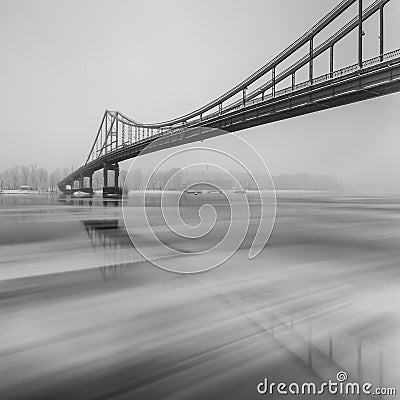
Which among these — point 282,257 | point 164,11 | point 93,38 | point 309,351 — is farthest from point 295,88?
point 309,351

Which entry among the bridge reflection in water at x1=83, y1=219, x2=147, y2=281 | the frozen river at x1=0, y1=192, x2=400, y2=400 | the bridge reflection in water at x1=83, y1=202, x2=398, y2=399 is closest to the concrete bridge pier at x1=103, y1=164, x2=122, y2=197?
the bridge reflection in water at x1=83, y1=219, x2=147, y2=281

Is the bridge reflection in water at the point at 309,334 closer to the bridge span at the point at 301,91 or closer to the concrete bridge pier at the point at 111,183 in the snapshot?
the bridge span at the point at 301,91

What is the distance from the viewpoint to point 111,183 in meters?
14.2

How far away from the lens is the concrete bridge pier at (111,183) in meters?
13.7

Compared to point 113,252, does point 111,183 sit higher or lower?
higher

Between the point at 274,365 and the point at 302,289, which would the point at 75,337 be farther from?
the point at 302,289

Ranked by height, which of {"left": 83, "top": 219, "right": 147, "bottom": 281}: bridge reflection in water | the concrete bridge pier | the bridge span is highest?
the bridge span

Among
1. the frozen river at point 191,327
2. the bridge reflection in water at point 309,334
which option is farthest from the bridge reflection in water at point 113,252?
the bridge reflection in water at point 309,334

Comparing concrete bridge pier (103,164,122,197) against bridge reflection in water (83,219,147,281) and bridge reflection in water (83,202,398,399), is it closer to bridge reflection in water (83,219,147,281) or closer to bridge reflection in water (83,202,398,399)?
bridge reflection in water (83,219,147,281)

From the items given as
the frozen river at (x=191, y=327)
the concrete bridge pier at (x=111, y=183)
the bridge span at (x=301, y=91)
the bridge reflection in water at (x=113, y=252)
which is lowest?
the bridge reflection in water at (x=113, y=252)

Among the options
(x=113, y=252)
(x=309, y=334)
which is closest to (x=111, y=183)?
(x=113, y=252)

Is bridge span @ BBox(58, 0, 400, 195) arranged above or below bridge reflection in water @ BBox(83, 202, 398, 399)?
above

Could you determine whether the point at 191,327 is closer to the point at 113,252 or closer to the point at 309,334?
the point at 309,334

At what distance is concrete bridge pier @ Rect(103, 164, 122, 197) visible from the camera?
1368 cm
